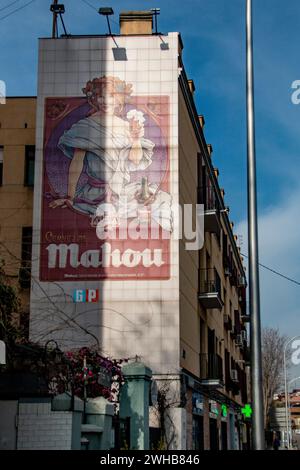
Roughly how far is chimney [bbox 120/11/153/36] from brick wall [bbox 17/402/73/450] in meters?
20.5

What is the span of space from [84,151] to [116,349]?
7636mm

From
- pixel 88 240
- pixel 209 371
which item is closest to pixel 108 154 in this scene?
pixel 88 240

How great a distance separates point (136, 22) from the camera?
1163 inches

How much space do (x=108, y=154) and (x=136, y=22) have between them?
6.28 meters

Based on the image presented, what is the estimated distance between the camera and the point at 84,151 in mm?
27281

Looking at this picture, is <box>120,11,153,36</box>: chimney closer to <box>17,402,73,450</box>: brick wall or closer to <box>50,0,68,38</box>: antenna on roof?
<box>50,0,68,38</box>: antenna on roof

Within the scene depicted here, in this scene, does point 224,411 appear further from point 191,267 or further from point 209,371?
point 191,267

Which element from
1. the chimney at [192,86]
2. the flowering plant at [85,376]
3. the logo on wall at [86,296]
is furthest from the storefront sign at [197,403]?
the chimney at [192,86]

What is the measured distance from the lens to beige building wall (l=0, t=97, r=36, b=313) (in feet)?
91.9

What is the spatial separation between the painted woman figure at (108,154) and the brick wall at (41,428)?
14.9 meters

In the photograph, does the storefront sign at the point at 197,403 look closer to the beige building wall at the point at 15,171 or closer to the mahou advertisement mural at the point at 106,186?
the mahou advertisement mural at the point at 106,186

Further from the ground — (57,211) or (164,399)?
(57,211)
